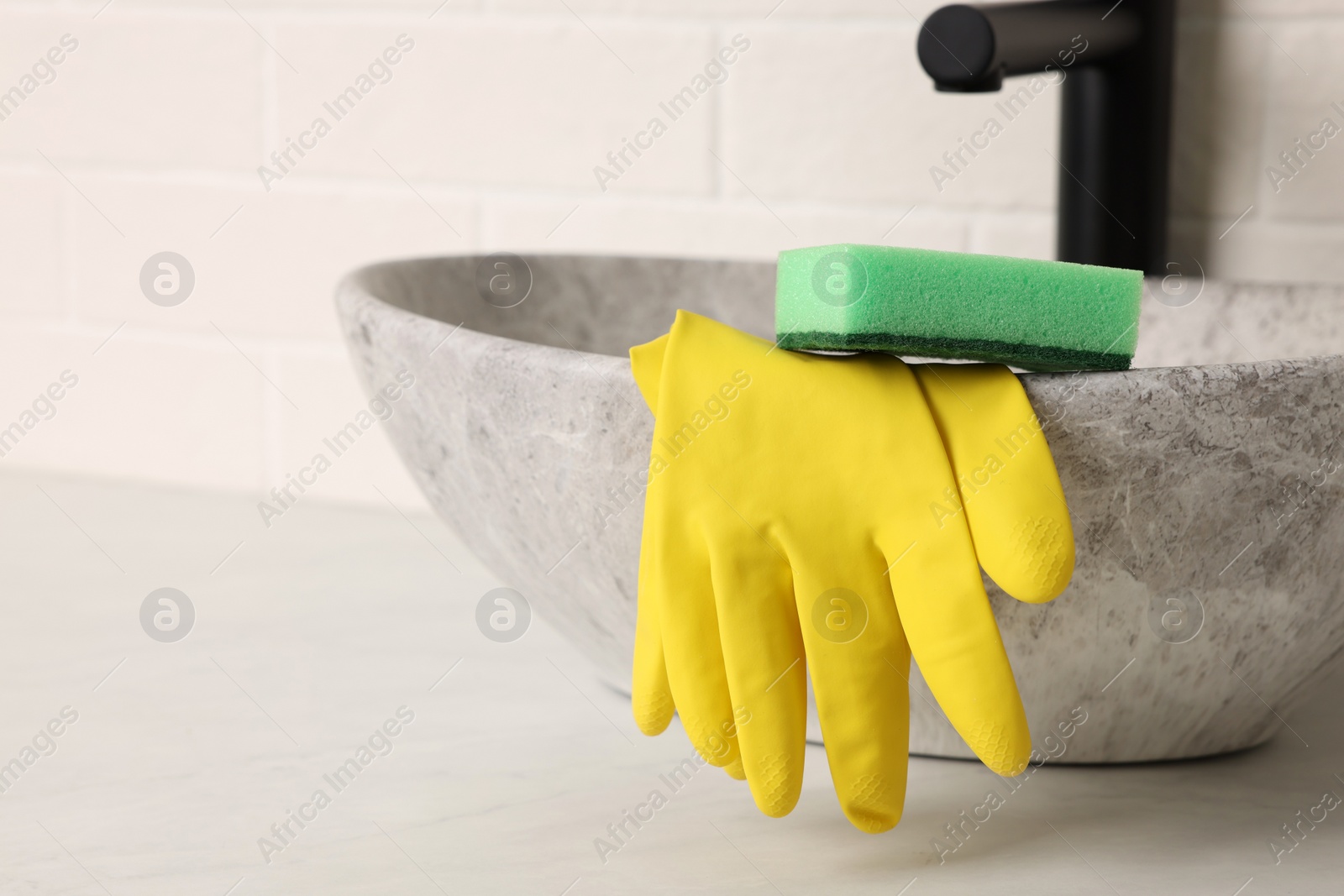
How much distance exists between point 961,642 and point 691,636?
0.28ft

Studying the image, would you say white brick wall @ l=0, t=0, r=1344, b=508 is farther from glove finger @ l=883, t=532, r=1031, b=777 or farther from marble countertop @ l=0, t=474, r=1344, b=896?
glove finger @ l=883, t=532, r=1031, b=777

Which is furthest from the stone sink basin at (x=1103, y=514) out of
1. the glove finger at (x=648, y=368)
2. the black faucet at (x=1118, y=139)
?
the black faucet at (x=1118, y=139)

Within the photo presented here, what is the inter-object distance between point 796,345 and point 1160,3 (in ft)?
1.42

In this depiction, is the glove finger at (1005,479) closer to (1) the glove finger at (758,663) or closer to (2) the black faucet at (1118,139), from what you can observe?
(1) the glove finger at (758,663)

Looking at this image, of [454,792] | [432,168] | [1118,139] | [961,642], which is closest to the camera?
[961,642]

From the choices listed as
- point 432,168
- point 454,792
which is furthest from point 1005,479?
point 432,168

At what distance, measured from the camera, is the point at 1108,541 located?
44 cm

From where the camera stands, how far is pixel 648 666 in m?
0.44

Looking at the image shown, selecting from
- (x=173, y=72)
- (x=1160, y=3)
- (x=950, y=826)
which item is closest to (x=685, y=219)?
(x=1160, y=3)

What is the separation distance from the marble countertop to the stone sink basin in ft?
0.11

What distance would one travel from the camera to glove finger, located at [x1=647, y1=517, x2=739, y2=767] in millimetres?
413

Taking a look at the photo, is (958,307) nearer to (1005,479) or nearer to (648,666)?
(1005,479)

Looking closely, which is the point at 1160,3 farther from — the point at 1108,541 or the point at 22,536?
the point at 22,536

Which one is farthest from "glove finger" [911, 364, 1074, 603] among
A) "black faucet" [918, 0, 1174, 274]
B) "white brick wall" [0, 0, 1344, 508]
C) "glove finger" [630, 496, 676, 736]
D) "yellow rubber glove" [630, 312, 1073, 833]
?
"white brick wall" [0, 0, 1344, 508]
